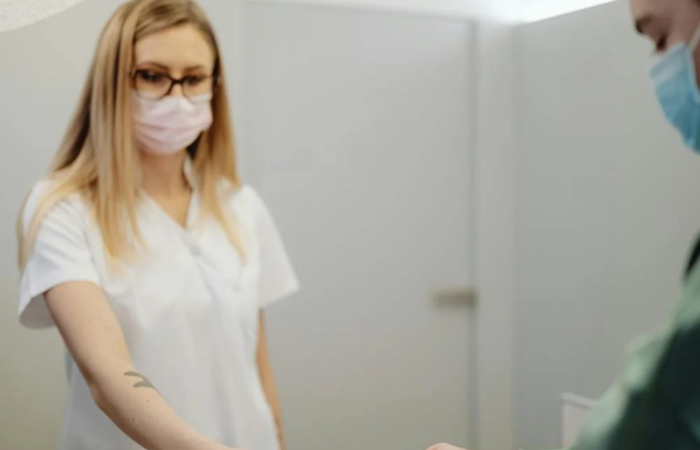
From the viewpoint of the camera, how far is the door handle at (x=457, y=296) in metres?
2.51

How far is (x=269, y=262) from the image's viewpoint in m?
1.71

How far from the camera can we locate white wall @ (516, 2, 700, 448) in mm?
2100

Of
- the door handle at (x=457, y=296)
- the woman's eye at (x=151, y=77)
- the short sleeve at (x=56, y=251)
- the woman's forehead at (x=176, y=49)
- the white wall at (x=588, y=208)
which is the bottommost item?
the door handle at (x=457, y=296)

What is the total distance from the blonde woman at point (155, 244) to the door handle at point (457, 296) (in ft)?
3.03

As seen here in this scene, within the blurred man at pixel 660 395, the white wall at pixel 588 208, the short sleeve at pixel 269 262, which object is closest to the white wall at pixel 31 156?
the short sleeve at pixel 269 262

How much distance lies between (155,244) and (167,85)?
0.30 m

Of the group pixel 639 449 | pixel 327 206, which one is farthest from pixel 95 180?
pixel 639 449

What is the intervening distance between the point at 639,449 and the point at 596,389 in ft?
5.73

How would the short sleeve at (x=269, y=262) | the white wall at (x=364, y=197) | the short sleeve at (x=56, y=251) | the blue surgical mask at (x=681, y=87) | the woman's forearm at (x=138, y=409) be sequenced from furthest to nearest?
the white wall at (x=364, y=197)
the short sleeve at (x=269, y=262)
the short sleeve at (x=56, y=251)
the woman's forearm at (x=138, y=409)
the blue surgical mask at (x=681, y=87)

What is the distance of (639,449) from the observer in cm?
62

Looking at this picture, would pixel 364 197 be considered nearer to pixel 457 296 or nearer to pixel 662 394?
pixel 457 296

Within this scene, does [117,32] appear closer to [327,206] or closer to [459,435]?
[327,206]

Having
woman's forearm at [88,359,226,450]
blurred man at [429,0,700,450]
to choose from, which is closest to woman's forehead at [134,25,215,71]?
woman's forearm at [88,359,226,450]

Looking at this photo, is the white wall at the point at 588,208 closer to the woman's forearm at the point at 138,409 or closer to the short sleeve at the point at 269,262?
the short sleeve at the point at 269,262
